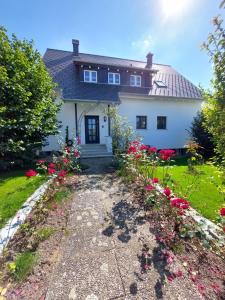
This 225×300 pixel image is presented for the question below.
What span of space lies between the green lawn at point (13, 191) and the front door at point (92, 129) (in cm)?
620

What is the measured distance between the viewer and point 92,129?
1229cm

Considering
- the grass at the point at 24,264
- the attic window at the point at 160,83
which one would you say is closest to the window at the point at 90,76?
the attic window at the point at 160,83

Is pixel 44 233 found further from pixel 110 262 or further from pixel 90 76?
pixel 90 76

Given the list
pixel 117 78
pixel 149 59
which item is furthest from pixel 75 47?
pixel 149 59

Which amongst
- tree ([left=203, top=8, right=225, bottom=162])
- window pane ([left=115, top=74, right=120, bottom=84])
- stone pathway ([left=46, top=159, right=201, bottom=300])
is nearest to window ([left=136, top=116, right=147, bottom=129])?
window pane ([left=115, top=74, right=120, bottom=84])

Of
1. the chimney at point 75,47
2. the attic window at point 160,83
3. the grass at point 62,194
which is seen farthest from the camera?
the chimney at point 75,47

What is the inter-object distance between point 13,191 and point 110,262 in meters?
3.51

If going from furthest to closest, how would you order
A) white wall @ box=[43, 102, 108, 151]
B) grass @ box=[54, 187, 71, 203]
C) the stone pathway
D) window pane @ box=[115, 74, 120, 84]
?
window pane @ box=[115, 74, 120, 84], white wall @ box=[43, 102, 108, 151], grass @ box=[54, 187, 71, 203], the stone pathway

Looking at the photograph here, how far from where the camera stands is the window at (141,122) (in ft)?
42.8

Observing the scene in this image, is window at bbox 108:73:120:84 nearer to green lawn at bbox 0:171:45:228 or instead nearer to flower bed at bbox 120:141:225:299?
green lawn at bbox 0:171:45:228

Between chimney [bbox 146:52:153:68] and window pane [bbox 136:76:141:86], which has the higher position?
chimney [bbox 146:52:153:68]

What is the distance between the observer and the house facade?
1152 cm

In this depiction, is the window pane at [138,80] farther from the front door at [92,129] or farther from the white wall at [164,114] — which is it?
the front door at [92,129]

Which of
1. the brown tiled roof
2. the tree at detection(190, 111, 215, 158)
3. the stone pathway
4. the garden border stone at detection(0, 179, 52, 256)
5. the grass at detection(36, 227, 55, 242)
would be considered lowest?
the stone pathway
